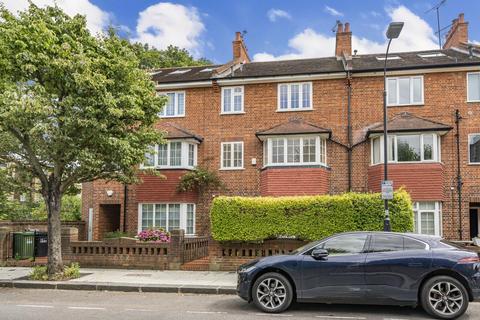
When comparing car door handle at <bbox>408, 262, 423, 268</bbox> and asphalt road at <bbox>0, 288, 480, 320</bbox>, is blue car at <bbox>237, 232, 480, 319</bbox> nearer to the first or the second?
car door handle at <bbox>408, 262, 423, 268</bbox>

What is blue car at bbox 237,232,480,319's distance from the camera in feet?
26.7

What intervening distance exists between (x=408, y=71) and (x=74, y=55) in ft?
48.5

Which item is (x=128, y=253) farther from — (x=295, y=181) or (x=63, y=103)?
(x=295, y=181)

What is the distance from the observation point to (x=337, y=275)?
27.9 ft

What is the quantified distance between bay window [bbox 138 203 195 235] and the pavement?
7.16 metres

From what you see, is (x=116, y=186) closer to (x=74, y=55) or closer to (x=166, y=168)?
(x=166, y=168)

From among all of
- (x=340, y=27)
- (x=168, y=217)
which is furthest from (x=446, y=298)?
(x=340, y=27)

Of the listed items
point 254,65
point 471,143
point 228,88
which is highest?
point 254,65

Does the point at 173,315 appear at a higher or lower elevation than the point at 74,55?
lower

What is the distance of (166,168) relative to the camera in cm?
2125

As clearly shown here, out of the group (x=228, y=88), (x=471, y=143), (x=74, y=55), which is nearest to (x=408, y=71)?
(x=471, y=143)

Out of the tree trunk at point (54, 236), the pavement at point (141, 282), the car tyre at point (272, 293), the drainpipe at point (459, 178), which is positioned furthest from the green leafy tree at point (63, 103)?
the drainpipe at point (459, 178)

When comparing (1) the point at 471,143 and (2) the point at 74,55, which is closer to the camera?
(2) the point at 74,55

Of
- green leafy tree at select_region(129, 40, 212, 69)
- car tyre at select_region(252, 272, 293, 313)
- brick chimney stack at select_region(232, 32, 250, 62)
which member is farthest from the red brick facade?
green leafy tree at select_region(129, 40, 212, 69)
